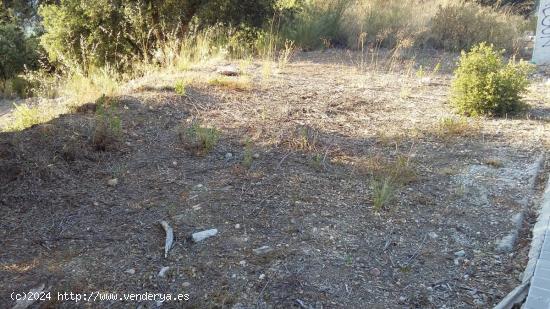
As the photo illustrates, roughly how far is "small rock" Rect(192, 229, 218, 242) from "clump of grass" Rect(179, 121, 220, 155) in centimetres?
107

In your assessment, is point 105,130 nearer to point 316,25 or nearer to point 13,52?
point 316,25

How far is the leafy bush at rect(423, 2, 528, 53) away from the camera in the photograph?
923 centimetres

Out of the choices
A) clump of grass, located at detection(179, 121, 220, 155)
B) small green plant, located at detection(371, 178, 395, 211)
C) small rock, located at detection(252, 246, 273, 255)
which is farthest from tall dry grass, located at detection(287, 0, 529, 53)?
small rock, located at detection(252, 246, 273, 255)

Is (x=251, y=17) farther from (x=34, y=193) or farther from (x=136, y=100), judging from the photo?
(x=34, y=193)

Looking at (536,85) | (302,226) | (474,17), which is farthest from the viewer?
(474,17)

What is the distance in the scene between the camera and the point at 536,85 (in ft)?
21.3

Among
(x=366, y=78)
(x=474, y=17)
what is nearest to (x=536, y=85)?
(x=366, y=78)

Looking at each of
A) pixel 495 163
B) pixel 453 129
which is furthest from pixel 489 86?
pixel 495 163

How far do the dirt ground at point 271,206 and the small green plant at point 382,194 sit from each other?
40 mm

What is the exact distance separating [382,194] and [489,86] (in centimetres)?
239

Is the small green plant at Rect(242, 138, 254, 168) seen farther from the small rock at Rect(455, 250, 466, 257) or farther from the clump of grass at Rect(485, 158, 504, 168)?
the clump of grass at Rect(485, 158, 504, 168)

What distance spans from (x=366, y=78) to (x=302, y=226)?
4085 mm

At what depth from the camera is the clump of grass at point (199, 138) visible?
3812 millimetres

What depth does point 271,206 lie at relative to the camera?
3.12 meters
